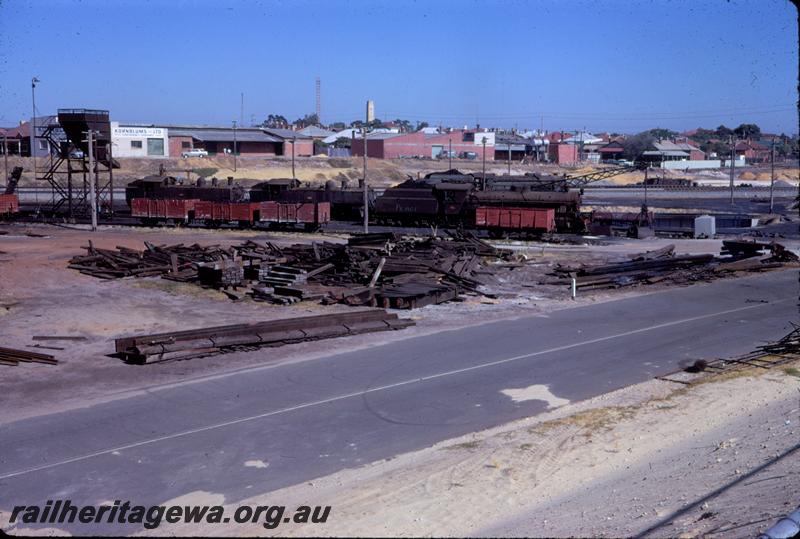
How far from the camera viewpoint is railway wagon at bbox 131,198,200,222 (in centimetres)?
4919

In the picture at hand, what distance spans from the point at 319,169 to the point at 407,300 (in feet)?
259

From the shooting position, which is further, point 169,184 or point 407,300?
point 169,184

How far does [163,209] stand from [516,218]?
22.4 metres

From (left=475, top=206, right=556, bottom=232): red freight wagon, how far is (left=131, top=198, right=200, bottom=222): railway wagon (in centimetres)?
1807

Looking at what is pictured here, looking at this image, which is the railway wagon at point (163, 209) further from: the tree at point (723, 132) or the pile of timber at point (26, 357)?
the tree at point (723, 132)

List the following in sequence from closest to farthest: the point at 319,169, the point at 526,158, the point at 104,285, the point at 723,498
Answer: the point at 723,498
the point at 104,285
the point at 319,169
the point at 526,158

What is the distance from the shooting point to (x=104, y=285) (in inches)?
1047

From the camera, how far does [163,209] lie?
49750mm

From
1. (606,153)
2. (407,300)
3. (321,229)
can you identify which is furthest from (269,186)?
(606,153)

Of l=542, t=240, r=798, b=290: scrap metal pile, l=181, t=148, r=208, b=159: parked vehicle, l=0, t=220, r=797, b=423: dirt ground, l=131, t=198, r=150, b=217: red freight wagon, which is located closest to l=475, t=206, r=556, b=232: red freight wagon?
l=0, t=220, r=797, b=423: dirt ground

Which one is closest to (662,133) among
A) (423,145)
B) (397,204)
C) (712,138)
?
(712,138)

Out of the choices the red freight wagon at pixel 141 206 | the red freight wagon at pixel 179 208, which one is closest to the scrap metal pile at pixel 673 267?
the red freight wagon at pixel 179 208

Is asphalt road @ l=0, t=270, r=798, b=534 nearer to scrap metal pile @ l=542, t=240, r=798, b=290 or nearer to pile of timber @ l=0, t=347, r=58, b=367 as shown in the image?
pile of timber @ l=0, t=347, r=58, b=367

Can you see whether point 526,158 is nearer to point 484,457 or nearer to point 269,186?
point 269,186
